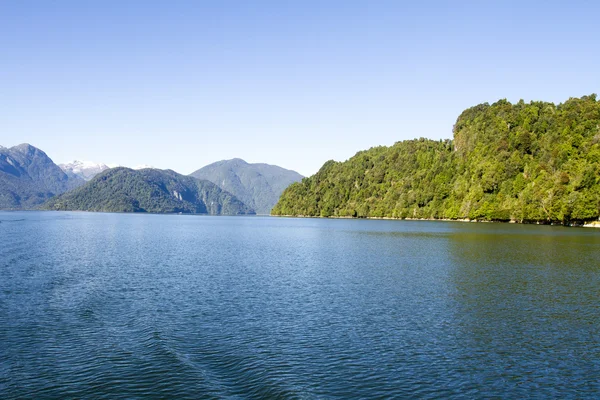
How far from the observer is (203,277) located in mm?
50781

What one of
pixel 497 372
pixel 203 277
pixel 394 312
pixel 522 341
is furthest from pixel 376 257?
pixel 497 372

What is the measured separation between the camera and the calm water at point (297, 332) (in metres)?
21.4

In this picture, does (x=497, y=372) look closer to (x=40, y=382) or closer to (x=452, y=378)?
(x=452, y=378)

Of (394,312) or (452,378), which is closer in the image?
(452,378)

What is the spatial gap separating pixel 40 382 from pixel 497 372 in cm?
2165

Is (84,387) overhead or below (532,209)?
below

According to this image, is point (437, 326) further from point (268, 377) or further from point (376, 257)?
point (376, 257)

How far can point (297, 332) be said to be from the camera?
2947cm

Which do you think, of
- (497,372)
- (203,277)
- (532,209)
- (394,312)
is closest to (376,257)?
(203,277)

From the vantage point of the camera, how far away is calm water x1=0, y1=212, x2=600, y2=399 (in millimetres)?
21406

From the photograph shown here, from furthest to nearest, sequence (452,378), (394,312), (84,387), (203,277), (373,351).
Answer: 1. (203,277)
2. (394,312)
3. (373,351)
4. (452,378)
5. (84,387)

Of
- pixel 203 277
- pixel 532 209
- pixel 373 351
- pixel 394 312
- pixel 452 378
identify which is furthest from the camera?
pixel 532 209

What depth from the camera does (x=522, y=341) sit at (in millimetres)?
28188

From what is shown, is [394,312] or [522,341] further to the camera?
[394,312]
